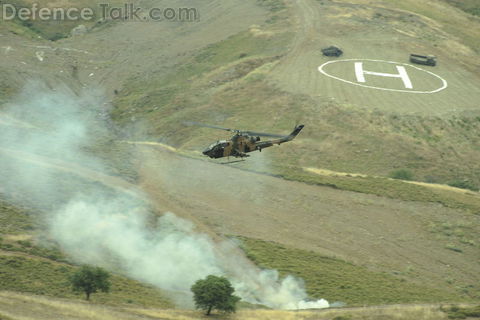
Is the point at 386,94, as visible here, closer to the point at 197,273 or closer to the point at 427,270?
the point at 427,270

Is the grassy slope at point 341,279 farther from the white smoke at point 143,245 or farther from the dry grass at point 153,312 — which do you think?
the dry grass at point 153,312

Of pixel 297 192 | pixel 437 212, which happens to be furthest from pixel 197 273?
pixel 437 212

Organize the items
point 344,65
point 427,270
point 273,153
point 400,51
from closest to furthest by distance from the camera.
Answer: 1. point 427,270
2. point 273,153
3. point 344,65
4. point 400,51

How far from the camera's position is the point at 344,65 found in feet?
386

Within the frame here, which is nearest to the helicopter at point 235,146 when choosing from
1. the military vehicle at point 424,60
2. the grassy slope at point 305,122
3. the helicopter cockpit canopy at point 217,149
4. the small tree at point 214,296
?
the helicopter cockpit canopy at point 217,149

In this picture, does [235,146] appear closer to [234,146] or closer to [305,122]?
[234,146]

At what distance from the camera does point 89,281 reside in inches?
1989

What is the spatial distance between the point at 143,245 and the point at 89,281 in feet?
44.9

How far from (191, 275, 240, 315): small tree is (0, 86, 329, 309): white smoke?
324 centimetres

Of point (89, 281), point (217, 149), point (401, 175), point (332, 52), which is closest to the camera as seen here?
point (89, 281)

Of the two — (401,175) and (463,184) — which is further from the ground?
(401,175)

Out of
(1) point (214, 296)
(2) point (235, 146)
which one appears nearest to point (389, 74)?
(2) point (235, 146)

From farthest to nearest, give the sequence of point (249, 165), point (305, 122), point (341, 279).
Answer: point (305, 122)
point (249, 165)
point (341, 279)

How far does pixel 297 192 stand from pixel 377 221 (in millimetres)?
10093
